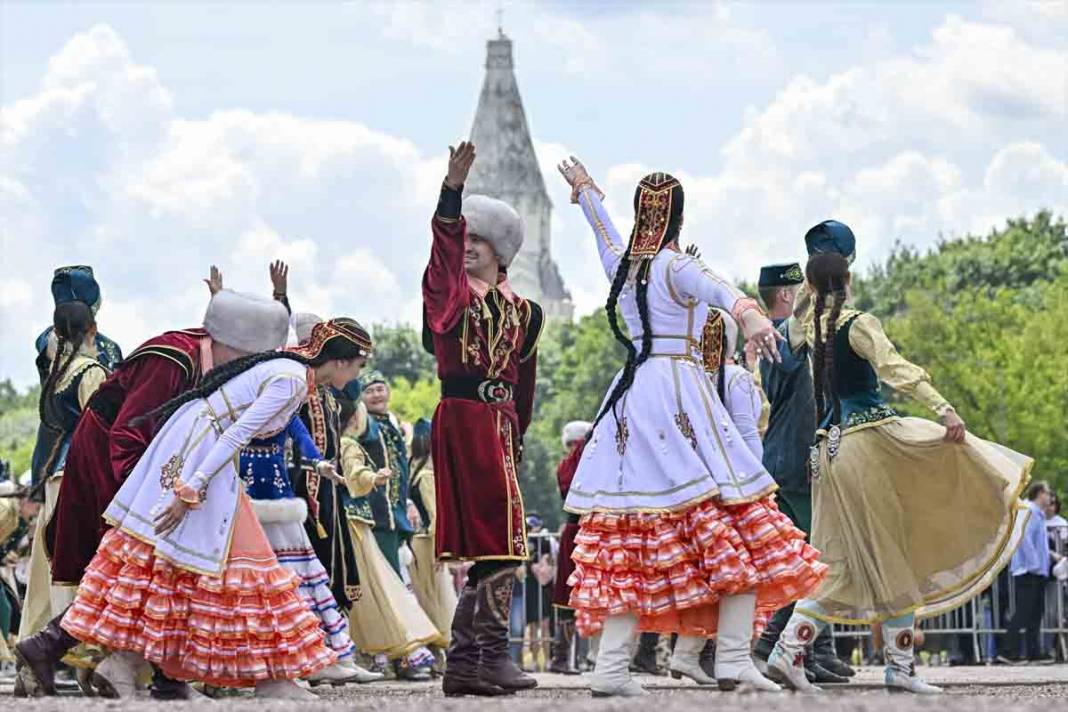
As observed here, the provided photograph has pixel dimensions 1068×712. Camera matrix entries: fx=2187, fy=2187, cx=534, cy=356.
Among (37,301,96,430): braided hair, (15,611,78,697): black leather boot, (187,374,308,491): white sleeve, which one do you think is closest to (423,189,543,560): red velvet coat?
(187,374,308,491): white sleeve

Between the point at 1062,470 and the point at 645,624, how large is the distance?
44.2 metres

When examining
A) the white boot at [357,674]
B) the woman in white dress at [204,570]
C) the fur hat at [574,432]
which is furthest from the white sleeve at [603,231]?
the fur hat at [574,432]

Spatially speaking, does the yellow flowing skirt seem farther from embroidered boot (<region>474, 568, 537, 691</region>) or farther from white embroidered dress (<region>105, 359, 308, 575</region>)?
white embroidered dress (<region>105, 359, 308, 575</region>)

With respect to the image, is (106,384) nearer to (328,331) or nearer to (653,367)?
(328,331)

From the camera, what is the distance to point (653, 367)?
964 cm

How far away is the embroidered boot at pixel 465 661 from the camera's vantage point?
9.91 meters

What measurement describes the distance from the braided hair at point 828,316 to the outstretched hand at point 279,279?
9.17 feet

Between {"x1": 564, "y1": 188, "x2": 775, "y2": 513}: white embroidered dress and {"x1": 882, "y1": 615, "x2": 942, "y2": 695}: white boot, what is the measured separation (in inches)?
69.2

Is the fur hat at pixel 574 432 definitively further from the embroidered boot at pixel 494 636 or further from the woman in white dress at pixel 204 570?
the woman in white dress at pixel 204 570

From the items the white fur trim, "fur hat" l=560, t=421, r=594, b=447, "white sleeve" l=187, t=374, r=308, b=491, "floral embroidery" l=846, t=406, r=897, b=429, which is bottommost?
the white fur trim

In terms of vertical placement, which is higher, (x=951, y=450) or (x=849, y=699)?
(x=951, y=450)

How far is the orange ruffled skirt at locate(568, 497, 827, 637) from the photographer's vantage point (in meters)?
9.32

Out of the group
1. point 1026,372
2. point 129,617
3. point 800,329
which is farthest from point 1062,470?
point 129,617

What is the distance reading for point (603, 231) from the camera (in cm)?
1023
